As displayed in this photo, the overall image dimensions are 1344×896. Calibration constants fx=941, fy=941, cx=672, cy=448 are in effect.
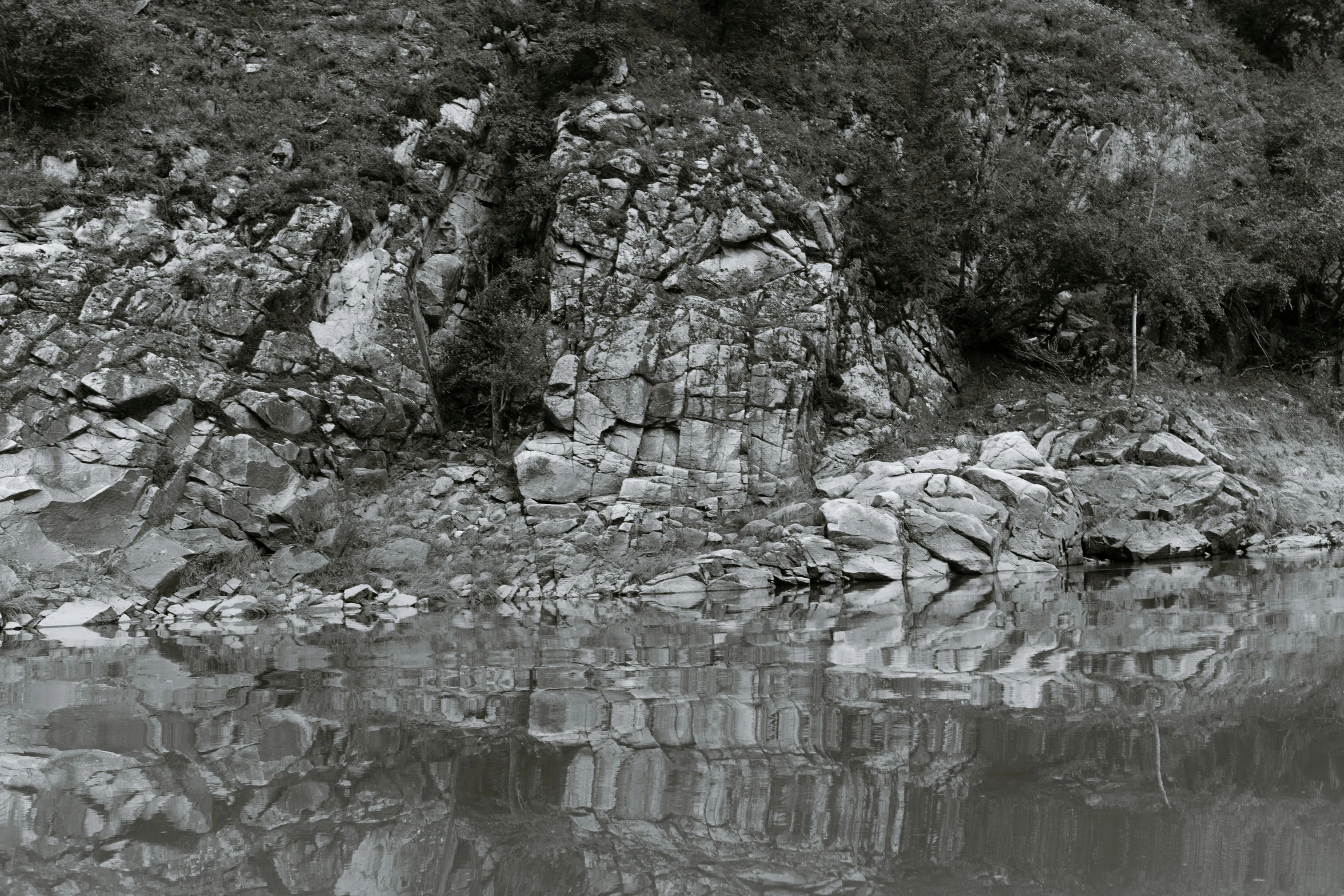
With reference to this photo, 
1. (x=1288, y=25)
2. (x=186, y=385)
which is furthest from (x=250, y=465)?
(x=1288, y=25)

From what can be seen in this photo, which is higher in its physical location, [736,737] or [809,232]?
[809,232]

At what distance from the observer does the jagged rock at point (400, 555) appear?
15133 mm

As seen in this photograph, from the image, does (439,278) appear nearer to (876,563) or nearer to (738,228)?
(738,228)

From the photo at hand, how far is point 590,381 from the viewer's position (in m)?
18.0

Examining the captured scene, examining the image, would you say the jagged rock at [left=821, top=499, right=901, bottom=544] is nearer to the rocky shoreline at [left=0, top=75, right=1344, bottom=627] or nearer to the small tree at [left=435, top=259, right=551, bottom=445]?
the rocky shoreline at [left=0, top=75, right=1344, bottom=627]

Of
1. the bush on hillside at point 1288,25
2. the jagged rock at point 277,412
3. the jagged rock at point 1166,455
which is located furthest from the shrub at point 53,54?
the bush on hillside at point 1288,25

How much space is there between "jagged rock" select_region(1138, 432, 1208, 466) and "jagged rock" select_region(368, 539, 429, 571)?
1422 centimetres

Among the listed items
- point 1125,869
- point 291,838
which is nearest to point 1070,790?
point 1125,869

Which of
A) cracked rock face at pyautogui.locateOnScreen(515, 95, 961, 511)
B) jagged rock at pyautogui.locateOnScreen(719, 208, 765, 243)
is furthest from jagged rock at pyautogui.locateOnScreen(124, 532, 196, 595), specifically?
jagged rock at pyautogui.locateOnScreen(719, 208, 765, 243)

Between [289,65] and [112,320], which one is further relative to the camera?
[289,65]

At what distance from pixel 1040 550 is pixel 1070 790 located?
43.7ft

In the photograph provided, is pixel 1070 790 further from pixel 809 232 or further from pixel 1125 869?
pixel 809 232

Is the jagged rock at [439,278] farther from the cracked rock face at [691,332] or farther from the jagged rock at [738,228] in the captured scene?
the jagged rock at [738,228]

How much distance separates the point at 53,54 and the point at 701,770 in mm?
19864
